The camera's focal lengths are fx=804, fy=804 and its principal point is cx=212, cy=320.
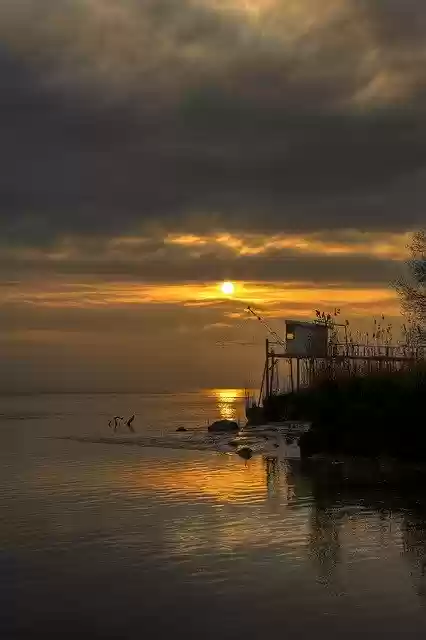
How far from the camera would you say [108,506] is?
23984mm

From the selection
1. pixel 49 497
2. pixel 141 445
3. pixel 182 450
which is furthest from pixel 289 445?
pixel 49 497

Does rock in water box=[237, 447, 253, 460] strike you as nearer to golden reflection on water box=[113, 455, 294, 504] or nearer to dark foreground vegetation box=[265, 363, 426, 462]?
golden reflection on water box=[113, 455, 294, 504]

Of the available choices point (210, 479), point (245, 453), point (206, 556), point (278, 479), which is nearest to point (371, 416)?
point (278, 479)

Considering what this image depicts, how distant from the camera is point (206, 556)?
682 inches

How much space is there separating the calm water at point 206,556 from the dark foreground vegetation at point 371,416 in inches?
177

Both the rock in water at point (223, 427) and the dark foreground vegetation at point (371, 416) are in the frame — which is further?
the rock in water at point (223, 427)

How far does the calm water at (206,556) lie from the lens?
13.1m

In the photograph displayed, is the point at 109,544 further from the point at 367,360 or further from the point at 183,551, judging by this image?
the point at 367,360

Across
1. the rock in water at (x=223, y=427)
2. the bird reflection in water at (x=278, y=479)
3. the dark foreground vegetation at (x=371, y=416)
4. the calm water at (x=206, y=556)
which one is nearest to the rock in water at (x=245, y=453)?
the bird reflection in water at (x=278, y=479)

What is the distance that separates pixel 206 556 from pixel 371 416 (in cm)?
1875

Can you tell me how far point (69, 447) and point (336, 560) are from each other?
29.6 metres

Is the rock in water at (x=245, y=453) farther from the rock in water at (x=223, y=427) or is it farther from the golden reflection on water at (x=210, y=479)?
the rock in water at (x=223, y=427)

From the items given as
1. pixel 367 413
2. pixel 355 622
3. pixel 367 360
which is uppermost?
pixel 367 360

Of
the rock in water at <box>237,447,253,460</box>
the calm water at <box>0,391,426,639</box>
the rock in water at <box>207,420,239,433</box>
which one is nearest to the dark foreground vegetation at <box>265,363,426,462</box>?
the rock in water at <box>237,447,253,460</box>
